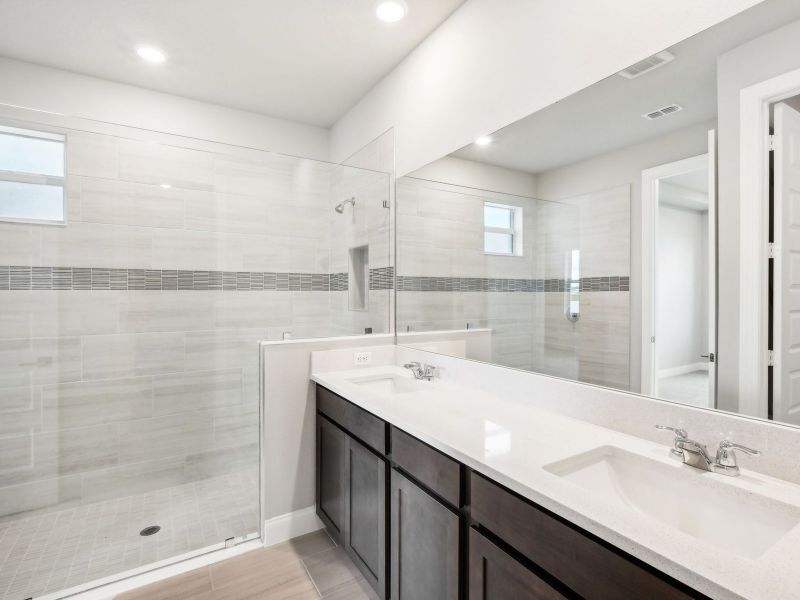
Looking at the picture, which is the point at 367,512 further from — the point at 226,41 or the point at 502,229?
the point at 226,41

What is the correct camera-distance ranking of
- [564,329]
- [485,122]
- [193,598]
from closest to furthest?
[564,329] < [193,598] < [485,122]

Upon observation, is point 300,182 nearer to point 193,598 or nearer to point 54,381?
point 54,381

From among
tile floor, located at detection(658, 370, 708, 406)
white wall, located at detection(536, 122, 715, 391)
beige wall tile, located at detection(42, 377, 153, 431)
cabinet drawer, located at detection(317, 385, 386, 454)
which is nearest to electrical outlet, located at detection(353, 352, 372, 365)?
cabinet drawer, located at detection(317, 385, 386, 454)

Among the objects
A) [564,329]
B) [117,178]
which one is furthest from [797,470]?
[117,178]

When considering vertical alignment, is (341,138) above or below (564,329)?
above

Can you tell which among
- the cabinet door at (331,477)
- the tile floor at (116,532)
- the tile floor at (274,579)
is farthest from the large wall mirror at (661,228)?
the tile floor at (116,532)

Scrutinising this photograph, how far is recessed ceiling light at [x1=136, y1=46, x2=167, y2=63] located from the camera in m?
2.34

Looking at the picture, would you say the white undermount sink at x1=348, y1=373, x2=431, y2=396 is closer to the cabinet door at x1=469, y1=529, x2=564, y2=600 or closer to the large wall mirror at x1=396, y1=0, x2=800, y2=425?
the large wall mirror at x1=396, y1=0, x2=800, y2=425

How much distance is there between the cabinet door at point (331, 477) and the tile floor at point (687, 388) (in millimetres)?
1286

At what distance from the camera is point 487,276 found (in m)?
1.87

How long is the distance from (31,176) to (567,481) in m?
2.64

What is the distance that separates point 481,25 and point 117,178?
2014mm

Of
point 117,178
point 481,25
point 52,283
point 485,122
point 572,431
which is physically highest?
point 481,25

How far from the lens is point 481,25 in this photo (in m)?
1.88
